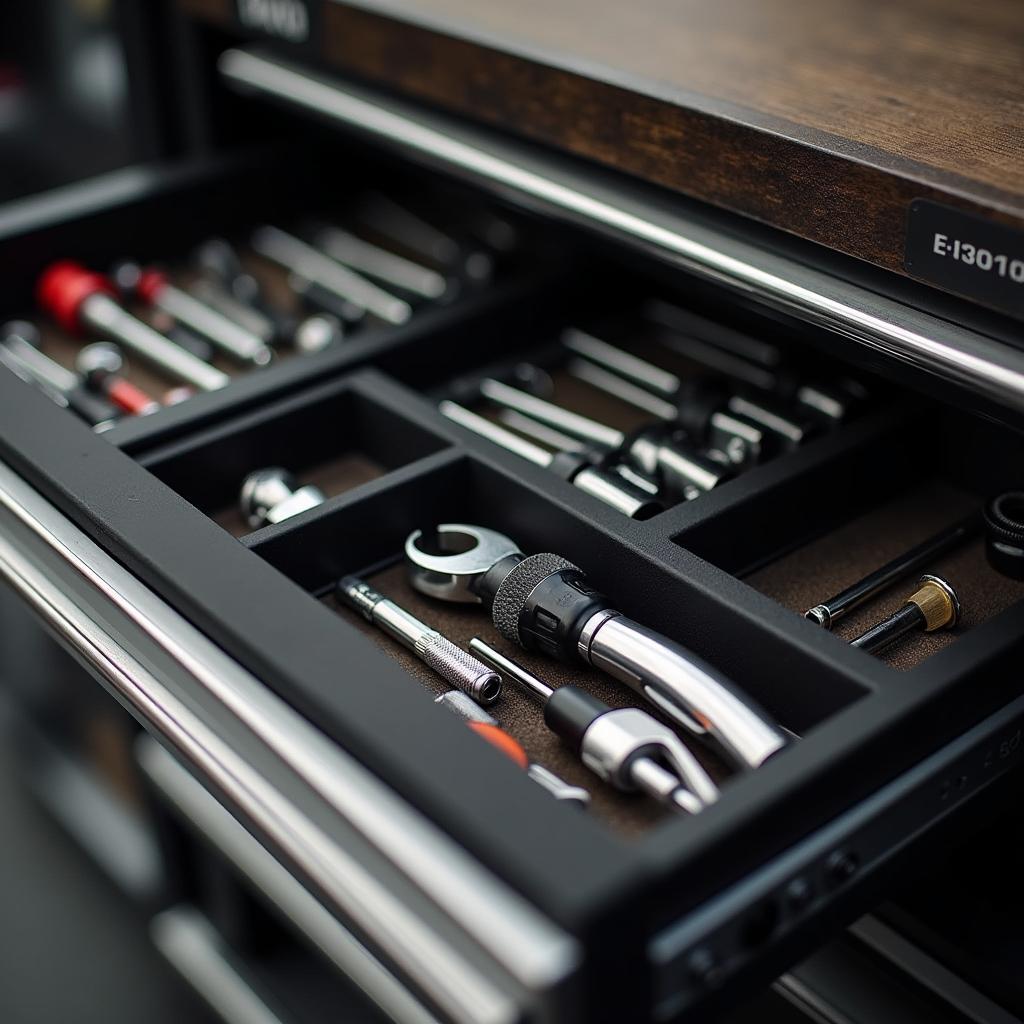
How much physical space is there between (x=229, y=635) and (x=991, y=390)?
424mm

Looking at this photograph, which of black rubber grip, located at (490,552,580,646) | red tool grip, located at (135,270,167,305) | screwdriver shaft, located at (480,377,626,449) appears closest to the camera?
black rubber grip, located at (490,552,580,646)

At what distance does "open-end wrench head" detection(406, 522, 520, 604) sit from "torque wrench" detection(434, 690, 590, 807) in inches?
3.4

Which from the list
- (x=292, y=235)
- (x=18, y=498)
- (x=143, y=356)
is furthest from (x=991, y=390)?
(x=292, y=235)

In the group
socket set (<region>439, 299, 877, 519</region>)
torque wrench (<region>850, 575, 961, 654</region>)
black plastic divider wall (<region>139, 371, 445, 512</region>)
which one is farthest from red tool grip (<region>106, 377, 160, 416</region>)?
torque wrench (<region>850, 575, 961, 654</region>)

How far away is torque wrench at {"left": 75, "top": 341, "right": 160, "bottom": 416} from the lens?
3.64 feet

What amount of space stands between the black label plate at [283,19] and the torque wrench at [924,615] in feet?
2.28

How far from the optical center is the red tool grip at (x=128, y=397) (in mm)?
1101

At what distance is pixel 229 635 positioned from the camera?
2.38 feet

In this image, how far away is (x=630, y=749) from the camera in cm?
72

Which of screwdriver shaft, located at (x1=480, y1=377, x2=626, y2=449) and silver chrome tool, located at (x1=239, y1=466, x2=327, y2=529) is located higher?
silver chrome tool, located at (x1=239, y1=466, x2=327, y2=529)

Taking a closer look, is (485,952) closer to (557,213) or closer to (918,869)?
(918,869)

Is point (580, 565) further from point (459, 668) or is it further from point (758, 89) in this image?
point (758, 89)

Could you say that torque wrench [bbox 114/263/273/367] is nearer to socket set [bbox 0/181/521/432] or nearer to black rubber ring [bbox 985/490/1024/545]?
socket set [bbox 0/181/521/432]

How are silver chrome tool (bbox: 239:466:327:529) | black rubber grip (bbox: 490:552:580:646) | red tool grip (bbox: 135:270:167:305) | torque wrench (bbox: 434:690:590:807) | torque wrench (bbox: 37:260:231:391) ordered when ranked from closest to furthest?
Result: torque wrench (bbox: 434:690:590:807)
black rubber grip (bbox: 490:552:580:646)
silver chrome tool (bbox: 239:466:327:529)
torque wrench (bbox: 37:260:231:391)
red tool grip (bbox: 135:270:167:305)
